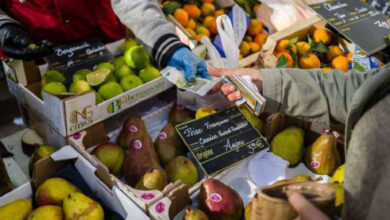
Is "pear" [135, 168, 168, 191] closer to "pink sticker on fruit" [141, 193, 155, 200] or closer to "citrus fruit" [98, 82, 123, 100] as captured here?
"pink sticker on fruit" [141, 193, 155, 200]

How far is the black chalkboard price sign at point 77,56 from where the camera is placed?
79.7 inches

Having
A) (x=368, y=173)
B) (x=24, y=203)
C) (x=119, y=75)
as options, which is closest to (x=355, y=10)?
(x=119, y=75)

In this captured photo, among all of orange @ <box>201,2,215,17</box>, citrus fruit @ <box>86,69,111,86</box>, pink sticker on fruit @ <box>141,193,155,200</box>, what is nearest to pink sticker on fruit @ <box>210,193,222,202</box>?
pink sticker on fruit @ <box>141,193,155,200</box>

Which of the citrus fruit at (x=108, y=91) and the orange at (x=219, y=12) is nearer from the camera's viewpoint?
the citrus fruit at (x=108, y=91)

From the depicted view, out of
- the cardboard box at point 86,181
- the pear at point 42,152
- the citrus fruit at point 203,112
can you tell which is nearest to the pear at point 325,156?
the citrus fruit at point 203,112

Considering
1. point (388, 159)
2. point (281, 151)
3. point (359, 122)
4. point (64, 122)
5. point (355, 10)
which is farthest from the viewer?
point (355, 10)

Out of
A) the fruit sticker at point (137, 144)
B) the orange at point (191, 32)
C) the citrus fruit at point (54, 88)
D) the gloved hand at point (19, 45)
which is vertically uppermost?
the gloved hand at point (19, 45)

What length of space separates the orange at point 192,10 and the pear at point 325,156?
53.3 inches

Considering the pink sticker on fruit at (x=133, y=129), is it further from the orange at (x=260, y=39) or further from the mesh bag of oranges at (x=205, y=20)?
the orange at (x=260, y=39)

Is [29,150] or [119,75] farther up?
[119,75]

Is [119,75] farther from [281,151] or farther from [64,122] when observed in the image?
[281,151]

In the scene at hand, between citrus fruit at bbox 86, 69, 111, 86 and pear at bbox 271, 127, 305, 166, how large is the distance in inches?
34.6

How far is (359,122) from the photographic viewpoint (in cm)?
107

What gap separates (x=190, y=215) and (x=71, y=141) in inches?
26.0
